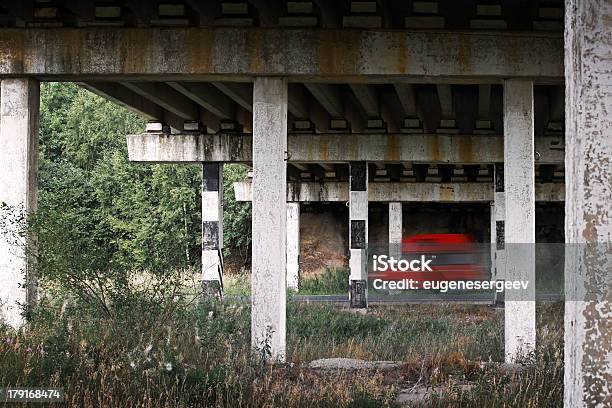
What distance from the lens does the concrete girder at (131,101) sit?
1591cm

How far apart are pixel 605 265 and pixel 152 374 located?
4.55 meters

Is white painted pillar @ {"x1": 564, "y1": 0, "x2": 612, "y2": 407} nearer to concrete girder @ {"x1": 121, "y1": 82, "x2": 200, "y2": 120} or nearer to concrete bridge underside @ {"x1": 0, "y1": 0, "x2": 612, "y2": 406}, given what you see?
concrete bridge underside @ {"x1": 0, "y1": 0, "x2": 612, "y2": 406}

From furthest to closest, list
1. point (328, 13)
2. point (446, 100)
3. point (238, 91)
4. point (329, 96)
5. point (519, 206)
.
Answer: point (446, 100) < point (329, 96) < point (238, 91) < point (519, 206) < point (328, 13)

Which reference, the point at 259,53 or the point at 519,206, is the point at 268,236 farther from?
the point at 519,206

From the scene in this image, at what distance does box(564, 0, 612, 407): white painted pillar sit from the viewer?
5012 millimetres

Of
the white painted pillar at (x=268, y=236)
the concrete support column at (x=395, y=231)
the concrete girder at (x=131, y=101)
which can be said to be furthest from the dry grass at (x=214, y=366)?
the concrete support column at (x=395, y=231)

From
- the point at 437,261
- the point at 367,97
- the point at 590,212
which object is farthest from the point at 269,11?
the point at 437,261

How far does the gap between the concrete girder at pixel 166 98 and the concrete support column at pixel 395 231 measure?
46.2 ft

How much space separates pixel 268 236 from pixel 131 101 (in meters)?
7.44

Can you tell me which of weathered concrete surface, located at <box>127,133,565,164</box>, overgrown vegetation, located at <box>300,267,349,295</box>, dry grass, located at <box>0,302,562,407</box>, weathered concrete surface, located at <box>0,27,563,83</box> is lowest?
overgrown vegetation, located at <box>300,267,349,295</box>

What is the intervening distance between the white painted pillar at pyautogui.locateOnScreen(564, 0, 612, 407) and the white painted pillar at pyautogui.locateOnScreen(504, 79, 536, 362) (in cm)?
698

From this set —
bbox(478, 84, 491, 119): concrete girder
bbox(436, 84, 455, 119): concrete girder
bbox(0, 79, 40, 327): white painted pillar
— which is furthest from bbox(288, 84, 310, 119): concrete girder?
bbox(0, 79, 40, 327): white painted pillar

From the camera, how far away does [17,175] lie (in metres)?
11.8

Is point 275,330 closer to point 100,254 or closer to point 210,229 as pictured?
point 100,254
